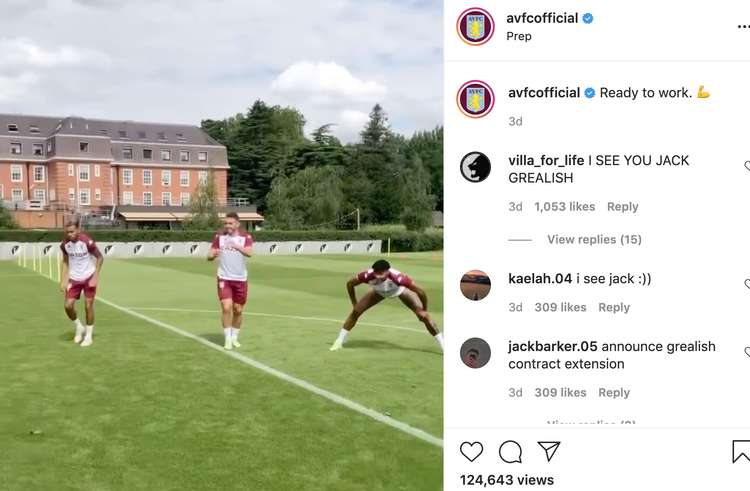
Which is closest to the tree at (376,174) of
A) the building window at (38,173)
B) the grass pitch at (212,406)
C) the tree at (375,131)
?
the tree at (375,131)

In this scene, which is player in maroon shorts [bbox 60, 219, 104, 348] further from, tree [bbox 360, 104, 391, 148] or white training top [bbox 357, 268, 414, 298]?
tree [bbox 360, 104, 391, 148]

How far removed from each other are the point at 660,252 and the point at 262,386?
22.6 ft

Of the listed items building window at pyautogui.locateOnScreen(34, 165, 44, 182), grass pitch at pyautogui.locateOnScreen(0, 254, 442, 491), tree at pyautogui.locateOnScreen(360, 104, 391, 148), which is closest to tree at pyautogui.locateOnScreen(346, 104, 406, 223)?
tree at pyautogui.locateOnScreen(360, 104, 391, 148)

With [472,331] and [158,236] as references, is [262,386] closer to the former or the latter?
[472,331]

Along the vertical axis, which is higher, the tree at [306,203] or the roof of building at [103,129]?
the roof of building at [103,129]

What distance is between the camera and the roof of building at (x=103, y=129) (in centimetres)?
8356

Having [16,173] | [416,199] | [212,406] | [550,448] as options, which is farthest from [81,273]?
[16,173]

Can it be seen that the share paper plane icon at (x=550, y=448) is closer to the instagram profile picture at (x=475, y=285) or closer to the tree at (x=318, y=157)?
the instagram profile picture at (x=475, y=285)

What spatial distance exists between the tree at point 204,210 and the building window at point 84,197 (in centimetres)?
2883

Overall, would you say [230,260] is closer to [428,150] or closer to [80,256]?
[80,256]

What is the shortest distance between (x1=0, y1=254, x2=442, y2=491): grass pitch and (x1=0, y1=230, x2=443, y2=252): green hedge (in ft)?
102

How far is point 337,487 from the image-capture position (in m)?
5.01

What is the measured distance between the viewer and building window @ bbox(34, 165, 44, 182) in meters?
84.2

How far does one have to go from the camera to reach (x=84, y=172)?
3248 inches
